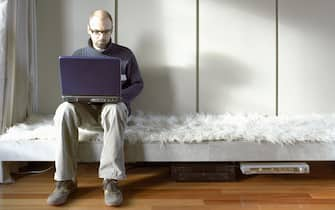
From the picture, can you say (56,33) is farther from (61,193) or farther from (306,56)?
(306,56)

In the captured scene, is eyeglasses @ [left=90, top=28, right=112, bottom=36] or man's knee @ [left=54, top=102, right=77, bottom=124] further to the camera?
eyeglasses @ [left=90, top=28, right=112, bottom=36]

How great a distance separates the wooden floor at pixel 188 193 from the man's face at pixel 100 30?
2.43ft

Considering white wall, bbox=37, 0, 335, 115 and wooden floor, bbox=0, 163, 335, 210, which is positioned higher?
white wall, bbox=37, 0, 335, 115

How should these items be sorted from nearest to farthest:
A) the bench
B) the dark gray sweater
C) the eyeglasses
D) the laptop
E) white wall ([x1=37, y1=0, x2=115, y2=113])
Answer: the laptop, the bench, the eyeglasses, the dark gray sweater, white wall ([x1=37, y1=0, x2=115, y2=113])

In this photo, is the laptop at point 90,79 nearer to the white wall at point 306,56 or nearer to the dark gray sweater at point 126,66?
the dark gray sweater at point 126,66

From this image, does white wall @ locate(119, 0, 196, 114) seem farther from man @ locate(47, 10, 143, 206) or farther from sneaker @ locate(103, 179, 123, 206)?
sneaker @ locate(103, 179, 123, 206)

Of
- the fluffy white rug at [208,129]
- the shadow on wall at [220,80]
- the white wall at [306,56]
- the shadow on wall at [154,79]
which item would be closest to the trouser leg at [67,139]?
the fluffy white rug at [208,129]

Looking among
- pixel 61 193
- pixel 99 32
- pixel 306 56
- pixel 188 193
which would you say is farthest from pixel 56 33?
pixel 306 56

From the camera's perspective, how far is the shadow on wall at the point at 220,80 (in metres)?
2.67

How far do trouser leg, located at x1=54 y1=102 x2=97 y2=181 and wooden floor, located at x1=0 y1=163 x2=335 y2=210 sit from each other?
5.5 inches

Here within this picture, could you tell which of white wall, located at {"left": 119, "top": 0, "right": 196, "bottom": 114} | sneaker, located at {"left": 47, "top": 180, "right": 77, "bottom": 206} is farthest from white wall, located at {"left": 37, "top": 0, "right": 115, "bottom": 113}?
sneaker, located at {"left": 47, "top": 180, "right": 77, "bottom": 206}

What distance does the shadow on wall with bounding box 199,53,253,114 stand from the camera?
2674mm

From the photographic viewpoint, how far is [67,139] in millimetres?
1962

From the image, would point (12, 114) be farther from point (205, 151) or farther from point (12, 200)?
point (205, 151)
